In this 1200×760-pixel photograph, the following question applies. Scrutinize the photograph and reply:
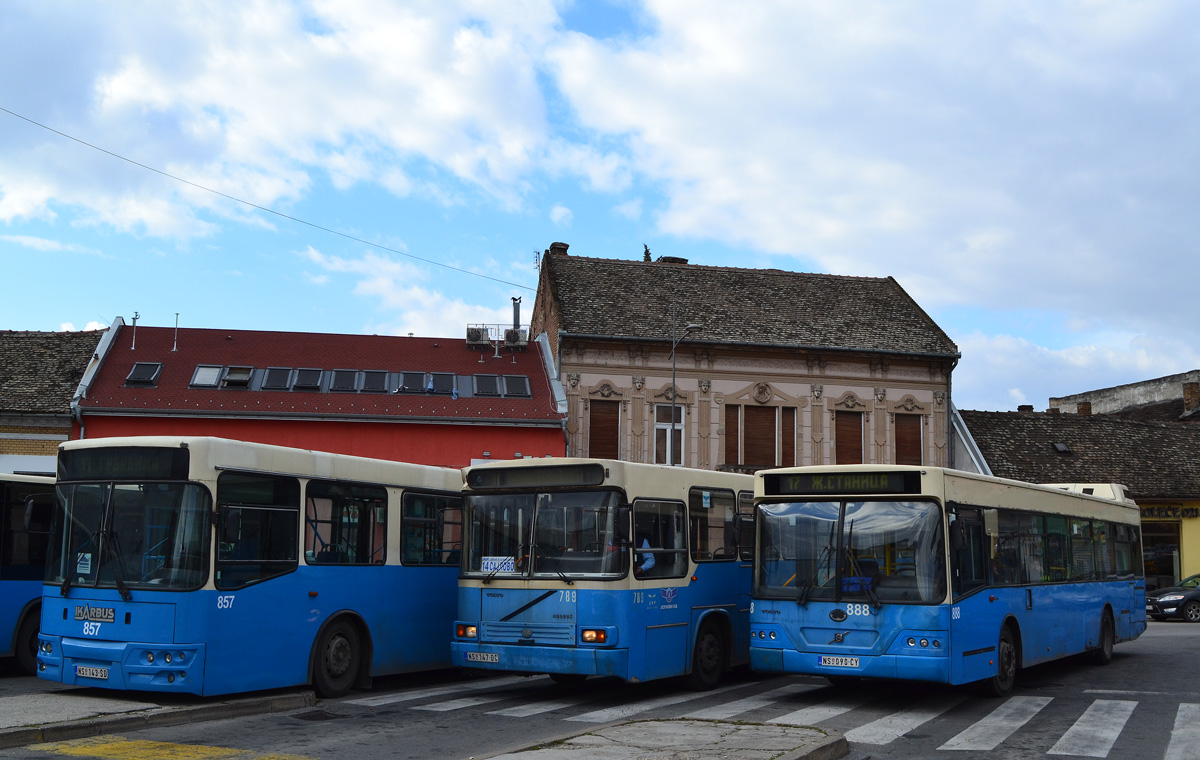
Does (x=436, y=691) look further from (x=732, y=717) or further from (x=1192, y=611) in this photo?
(x=1192, y=611)

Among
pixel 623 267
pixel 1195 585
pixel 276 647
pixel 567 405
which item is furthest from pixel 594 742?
pixel 623 267

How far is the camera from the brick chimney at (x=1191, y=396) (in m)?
47.2

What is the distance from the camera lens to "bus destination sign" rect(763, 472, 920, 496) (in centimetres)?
1204

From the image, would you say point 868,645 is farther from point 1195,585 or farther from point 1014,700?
point 1195,585

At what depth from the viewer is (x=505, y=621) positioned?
1276 cm

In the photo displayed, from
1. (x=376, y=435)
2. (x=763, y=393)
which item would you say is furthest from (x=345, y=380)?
(x=763, y=393)

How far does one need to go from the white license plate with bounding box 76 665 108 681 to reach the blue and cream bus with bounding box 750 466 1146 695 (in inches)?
269

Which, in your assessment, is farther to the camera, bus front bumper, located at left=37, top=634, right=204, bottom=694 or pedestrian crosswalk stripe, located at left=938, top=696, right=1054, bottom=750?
bus front bumper, located at left=37, top=634, right=204, bottom=694

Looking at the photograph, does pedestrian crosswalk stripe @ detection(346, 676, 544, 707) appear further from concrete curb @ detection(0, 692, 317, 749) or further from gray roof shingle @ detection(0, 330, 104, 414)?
gray roof shingle @ detection(0, 330, 104, 414)

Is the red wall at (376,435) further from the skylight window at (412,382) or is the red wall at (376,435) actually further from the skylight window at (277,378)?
the skylight window at (412,382)

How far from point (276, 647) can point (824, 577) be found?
5.98m

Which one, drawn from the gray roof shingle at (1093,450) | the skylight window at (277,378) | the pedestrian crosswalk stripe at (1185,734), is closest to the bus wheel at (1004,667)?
the pedestrian crosswalk stripe at (1185,734)

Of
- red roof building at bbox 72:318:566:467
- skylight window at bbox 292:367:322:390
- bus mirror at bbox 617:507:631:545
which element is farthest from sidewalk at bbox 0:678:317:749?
skylight window at bbox 292:367:322:390

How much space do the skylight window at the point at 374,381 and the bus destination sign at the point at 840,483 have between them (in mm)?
21490
